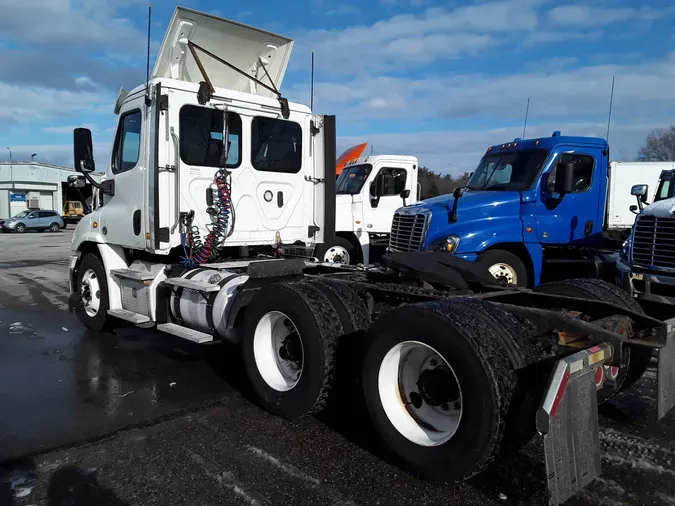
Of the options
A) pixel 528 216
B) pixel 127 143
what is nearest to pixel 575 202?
pixel 528 216

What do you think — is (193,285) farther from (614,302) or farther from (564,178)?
(564,178)

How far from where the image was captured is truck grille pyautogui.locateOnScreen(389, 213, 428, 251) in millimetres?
8531

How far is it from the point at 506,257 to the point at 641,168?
7813 millimetres

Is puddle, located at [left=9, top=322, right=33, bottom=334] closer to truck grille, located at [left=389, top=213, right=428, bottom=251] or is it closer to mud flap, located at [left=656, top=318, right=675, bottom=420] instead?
truck grille, located at [left=389, top=213, right=428, bottom=251]

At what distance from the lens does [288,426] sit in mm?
4445

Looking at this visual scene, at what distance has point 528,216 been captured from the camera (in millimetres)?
8477

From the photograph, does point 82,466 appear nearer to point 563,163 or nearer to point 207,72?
point 207,72

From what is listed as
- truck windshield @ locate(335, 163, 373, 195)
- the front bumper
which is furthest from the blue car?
the front bumper

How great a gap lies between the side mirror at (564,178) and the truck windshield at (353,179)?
17.7 feet

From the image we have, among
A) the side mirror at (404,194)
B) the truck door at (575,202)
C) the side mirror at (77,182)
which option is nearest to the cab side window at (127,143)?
the side mirror at (77,182)

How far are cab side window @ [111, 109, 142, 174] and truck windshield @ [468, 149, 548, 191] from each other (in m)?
5.49

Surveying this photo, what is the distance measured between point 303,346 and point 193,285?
1.91m

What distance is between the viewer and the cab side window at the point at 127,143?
6426mm

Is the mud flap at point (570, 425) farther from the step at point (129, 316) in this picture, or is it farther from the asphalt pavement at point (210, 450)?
the step at point (129, 316)
